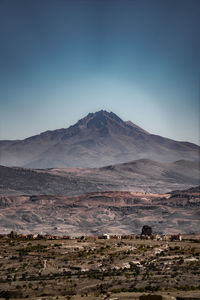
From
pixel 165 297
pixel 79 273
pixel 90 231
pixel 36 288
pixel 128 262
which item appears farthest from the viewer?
pixel 90 231

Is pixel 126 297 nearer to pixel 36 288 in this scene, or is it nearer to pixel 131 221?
pixel 36 288

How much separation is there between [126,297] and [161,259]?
18067 mm

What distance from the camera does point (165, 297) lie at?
28.5m

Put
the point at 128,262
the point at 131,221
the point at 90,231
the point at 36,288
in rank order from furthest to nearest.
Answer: the point at 131,221, the point at 90,231, the point at 128,262, the point at 36,288

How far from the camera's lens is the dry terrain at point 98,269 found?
110 ft

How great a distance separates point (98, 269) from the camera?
43.6 metres

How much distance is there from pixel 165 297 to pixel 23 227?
15637cm

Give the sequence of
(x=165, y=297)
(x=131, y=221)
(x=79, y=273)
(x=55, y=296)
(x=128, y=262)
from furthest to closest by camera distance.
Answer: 1. (x=131, y=221)
2. (x=128, y=262)
3. (x=79, y=273)
4. (x=55, y=296)
5. (x=165, y=297)

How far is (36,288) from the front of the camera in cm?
3566

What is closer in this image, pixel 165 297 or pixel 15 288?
pixel 165 297

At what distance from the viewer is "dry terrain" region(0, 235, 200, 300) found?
33.6 metres

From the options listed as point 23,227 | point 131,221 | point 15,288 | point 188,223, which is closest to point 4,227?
point 23,227

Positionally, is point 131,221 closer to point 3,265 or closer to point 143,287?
point 3,265

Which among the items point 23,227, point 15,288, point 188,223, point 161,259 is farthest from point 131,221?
point 15,288
